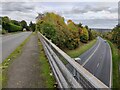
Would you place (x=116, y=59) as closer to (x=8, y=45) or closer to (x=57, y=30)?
(x=57, y=30)

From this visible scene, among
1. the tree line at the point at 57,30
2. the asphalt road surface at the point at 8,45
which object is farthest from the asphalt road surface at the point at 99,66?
the asphalt road surface at the point at 8,45

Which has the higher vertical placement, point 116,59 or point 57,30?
point 57,30

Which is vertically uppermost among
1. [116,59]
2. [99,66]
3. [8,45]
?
[8,45]

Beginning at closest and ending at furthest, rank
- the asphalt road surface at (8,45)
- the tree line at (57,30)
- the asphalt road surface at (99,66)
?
1. the asphalt road surface at (8,45)
2. the tree line at (57,30)
3. the asphalt road surface at (99,66)

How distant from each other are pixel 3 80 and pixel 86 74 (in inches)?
182

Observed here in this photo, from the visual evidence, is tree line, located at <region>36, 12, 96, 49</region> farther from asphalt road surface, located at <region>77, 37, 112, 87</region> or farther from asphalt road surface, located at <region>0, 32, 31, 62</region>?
asphalt road surface, located at <region>77, 37, 112, 87</region>

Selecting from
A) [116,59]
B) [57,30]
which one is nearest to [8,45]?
[57,30]

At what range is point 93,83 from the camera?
3221 millimetres

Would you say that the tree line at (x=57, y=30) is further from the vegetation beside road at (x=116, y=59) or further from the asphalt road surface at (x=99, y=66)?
the vegetation beside road at (x=116, y=59)

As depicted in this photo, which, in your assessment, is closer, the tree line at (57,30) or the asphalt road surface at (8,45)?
the asphalt road surface at (8,45)

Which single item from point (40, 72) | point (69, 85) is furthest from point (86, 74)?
point (40, 72)

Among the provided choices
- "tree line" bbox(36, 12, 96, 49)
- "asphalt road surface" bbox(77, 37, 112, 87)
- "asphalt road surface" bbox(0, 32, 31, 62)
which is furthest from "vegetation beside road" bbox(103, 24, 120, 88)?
"asphalt road surface" bbox(0, 32, 31, 62)

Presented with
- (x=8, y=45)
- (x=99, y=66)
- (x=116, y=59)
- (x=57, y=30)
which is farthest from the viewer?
(x=116, y=59)

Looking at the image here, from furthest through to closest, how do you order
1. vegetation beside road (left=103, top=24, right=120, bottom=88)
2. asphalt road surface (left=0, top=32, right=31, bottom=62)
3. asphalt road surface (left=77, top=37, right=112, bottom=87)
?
1. asphalt road surface (left=77, top=37, right=112, bottom=87)
2. vegetation beside road (left=103, top=24, right=120, bottom=88)
3. asphalt road surface (left=0, top=32, right=31, bottom=62)
